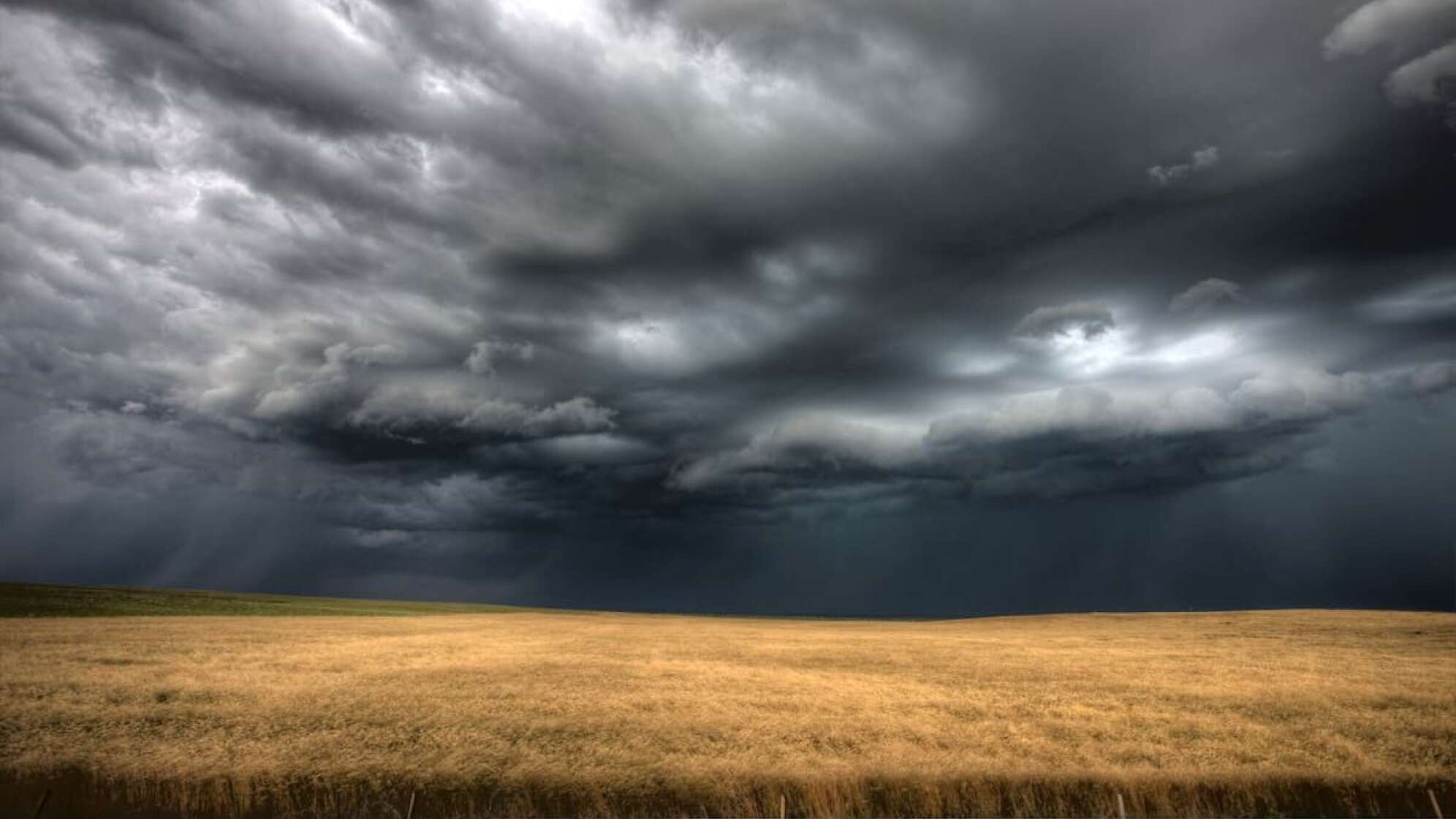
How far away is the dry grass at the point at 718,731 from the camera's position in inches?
771

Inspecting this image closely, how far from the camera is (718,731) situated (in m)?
25.4

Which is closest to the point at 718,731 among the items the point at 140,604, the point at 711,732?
the point at 711,732

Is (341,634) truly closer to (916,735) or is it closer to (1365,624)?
(916,735)

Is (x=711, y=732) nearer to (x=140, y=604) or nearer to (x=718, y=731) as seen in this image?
(x=718, y=731)

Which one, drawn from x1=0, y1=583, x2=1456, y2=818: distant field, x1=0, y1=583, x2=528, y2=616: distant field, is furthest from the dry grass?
→ x1=0, y1=583, x2=528, y2=616: distant field

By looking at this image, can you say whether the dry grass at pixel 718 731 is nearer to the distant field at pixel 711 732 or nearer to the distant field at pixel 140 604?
the distant field at pixel 711 732

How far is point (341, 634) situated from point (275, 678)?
29935mm

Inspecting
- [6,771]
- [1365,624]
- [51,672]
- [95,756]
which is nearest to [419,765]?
[95,756]

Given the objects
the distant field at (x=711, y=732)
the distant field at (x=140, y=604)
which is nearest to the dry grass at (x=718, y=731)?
the distant field at (x=711, y=732)

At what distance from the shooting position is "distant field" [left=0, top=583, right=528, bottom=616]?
72.4 metres

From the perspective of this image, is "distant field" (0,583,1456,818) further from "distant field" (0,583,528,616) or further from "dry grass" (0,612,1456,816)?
"distant field" (0,583,528,616)

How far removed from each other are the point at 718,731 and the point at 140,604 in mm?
86901

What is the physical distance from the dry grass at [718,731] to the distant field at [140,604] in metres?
31.9

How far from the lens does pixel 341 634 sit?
202 ft
